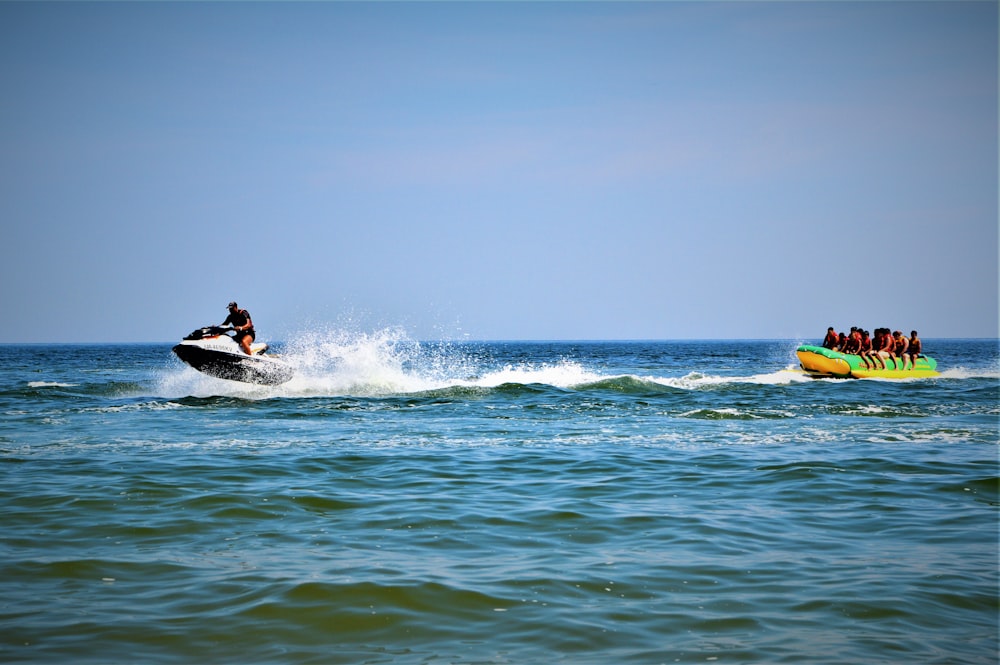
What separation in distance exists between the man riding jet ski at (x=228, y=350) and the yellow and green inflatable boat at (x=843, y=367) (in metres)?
18.1

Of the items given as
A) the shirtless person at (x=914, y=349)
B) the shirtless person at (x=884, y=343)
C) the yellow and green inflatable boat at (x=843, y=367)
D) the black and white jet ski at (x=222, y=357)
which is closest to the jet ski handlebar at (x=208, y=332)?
the black and white jet ski at (x=222, y=357)

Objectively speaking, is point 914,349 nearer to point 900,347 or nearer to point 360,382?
point 900,347

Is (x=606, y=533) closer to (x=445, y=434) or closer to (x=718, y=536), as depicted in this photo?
(x=718, y=536)

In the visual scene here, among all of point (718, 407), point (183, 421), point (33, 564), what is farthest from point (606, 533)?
point (718, 407)

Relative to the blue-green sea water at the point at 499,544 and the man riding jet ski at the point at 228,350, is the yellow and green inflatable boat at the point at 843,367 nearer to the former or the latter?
the blue-green sea water at the point at 499,544

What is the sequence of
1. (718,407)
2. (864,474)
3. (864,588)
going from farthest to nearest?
(718,407) < (864,474) < (864,588)

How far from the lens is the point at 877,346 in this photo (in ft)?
98.8

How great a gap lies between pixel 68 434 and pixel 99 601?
965cm

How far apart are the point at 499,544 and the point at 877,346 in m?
26.5

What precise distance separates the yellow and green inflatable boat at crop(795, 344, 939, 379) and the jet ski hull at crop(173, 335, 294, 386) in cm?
1774

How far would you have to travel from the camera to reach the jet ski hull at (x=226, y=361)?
21094 millimetres

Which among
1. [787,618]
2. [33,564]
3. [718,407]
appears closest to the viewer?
[787,618]

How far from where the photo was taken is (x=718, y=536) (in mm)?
7254

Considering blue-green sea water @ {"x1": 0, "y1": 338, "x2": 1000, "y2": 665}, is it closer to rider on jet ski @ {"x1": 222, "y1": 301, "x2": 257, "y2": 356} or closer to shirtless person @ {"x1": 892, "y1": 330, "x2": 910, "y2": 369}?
rider on jet ski @ {"x1": 222, "y1": 301, "x2": 257, "y2": 356}
